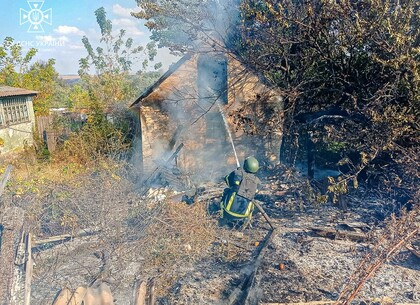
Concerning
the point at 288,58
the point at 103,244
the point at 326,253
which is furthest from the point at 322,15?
the point at 103,244

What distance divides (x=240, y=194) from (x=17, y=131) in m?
12.3

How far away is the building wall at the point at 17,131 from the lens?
14289mm

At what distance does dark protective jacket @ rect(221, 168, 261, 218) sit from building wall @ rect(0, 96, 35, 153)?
11.3 meters

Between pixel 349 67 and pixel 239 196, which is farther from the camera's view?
pixel 349 67

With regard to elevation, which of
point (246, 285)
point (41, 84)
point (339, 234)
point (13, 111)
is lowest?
point (339, 234)

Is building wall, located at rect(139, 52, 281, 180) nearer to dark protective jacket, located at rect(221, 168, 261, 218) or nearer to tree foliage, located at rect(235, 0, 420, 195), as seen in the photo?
tree foliage, located at rect(235, 0, 420, 195)

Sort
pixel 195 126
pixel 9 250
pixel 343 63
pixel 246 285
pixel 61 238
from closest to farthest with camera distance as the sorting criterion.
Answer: pixel 9 250, pixel 246 285, pixel 61 238, pixel 343 63, pixel 195 126

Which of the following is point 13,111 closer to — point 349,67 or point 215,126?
point 215,126

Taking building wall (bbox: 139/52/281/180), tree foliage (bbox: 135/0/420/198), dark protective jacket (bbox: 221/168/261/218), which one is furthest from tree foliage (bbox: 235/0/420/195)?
dark protective jacket (bbox: 221/168/261/218)

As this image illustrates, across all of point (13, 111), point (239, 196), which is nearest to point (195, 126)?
point (239, 196)

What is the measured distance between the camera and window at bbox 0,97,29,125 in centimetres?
1435

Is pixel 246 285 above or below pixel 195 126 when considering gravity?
below

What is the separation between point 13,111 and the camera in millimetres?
15180

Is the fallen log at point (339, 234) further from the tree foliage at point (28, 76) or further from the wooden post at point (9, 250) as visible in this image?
the tree foliage at point (28, 76)
